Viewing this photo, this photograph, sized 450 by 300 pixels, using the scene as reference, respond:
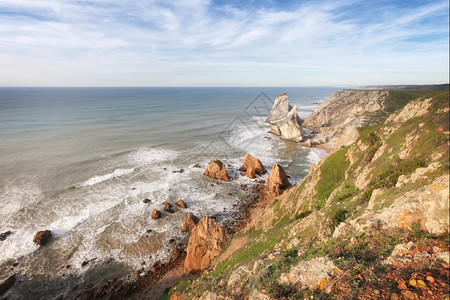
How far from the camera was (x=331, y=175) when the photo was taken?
20.4 meters

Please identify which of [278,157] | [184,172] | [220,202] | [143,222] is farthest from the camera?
[278,157]

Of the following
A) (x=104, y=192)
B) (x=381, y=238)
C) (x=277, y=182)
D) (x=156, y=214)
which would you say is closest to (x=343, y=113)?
(x=277, y=182)

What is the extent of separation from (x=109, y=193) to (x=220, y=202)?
19.9 m

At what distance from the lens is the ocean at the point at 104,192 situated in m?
23.1

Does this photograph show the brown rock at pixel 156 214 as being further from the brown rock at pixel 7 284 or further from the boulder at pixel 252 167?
the boulder at pixel 252 167

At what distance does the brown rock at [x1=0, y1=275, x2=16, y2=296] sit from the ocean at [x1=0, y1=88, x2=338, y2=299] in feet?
2.00

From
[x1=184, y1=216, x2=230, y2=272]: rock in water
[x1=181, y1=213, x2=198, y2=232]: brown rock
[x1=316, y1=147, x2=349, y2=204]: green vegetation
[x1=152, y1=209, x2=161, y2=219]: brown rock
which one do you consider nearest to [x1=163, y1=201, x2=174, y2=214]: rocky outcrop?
[x1=152, y1=209, x2=161, y2=219]: brown rock

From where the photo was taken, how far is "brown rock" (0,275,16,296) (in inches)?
786

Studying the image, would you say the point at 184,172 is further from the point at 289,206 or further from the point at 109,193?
the point at 289,206

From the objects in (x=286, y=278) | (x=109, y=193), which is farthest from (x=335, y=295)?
(x=109, y=193)

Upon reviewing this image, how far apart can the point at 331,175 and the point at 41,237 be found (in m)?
35.5

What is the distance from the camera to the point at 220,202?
33.8m

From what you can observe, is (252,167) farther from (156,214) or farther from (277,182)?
(156,214)

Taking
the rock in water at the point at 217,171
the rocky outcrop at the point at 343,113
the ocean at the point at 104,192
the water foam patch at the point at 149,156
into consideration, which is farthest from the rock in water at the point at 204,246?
the rocky outcrop at the point at 343,113
